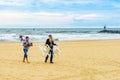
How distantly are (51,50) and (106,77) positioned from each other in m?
4.28

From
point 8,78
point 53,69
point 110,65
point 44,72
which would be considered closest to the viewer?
point 8,78

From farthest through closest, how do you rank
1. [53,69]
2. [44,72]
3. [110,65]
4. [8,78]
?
[110,65]
[53,69]
[44,72]
[8,78]

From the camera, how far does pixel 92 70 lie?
1297cm

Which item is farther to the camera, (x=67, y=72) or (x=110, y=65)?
(x=110, y=65)

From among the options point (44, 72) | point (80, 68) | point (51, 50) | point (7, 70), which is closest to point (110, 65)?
point (80, 68)

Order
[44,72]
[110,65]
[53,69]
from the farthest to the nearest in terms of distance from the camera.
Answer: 1. [110,65]
2. [53,69]
3. [44,72]

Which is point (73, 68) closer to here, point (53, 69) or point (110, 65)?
point (53, 69)

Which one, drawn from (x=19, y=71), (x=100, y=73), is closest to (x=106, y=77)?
(x=100, y=73)

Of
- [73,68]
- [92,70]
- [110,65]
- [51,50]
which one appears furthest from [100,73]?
[51,50]

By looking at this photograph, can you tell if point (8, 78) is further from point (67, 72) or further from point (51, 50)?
point (51, 50)

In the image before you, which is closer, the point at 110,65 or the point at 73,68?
the point at 73,68

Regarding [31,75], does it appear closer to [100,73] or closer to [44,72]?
[44,72]

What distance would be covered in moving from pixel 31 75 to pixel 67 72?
170 cm

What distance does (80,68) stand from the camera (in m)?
13.5
